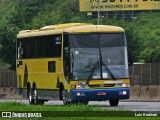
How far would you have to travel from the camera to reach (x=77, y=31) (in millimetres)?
32750

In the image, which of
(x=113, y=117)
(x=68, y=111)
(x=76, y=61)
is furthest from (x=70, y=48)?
(x=113, y=117)

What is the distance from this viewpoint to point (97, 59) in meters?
31.9

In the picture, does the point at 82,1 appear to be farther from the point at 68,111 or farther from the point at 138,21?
the point at 68,111

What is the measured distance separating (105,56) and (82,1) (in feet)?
354

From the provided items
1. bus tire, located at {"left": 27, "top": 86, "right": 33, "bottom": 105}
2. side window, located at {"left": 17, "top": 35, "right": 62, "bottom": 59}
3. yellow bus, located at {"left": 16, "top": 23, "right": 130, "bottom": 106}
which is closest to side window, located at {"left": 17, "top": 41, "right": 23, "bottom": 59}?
side window, located at {"left": 17, "top": 35, "right": 62, "bottom": 59}

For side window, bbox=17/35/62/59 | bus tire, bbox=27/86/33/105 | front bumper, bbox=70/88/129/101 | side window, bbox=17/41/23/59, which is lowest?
bus tire, bbox=27/86/33/105

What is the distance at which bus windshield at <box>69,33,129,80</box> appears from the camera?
1256 inches

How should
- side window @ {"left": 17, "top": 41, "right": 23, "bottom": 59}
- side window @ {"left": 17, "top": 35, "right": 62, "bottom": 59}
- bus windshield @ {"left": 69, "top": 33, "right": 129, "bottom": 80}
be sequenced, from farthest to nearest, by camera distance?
side window @ {"left": 17, "top": 41, "right": 23, "bottom": 59}, side window @ {"left": 17, "top": 35, "right": 62, "bottom": 59}, bus windshield @ {"left": 69, "top": 33, "right": 129, "bottom": 80}

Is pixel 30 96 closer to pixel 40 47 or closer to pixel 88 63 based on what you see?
pixel 40 47

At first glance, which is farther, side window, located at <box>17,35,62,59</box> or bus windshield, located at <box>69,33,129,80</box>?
side window, located at <box>17,35,62,59</box>

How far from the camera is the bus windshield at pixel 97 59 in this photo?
31.9 m

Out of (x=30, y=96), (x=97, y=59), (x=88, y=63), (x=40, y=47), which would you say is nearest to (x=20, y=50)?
(x=30, y=96)

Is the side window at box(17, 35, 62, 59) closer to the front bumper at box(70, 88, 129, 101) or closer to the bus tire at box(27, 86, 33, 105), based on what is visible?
the bus tire at box(27, 86, 33, 105)

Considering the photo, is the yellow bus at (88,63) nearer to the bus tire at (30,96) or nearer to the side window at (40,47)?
the side window at (40,47)
